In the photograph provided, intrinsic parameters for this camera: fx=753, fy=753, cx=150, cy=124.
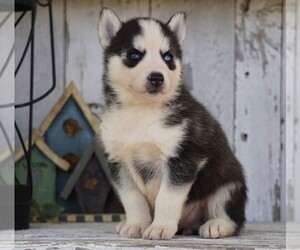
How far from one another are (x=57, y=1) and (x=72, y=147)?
0.71 metres

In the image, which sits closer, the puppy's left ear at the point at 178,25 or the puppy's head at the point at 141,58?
the puppy's head at the point at 141,58

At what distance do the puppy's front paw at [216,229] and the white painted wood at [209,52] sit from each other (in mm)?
1091

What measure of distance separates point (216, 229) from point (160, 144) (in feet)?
1.09

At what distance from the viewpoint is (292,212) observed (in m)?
3.51

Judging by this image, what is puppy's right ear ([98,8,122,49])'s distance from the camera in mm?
2555

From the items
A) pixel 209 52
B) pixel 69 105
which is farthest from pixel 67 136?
pixel 209 52

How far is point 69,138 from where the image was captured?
350 cm

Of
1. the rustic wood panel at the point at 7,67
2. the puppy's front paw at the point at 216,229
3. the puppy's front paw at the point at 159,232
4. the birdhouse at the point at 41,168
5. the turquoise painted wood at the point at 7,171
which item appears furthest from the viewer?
the rustic wood panel at the point at 7,67

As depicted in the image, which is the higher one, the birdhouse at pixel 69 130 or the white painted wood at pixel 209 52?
the white painted wood at pixel 209 52

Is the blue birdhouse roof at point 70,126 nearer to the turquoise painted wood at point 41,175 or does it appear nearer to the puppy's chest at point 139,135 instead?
the turquoise painted wood at point 41,175

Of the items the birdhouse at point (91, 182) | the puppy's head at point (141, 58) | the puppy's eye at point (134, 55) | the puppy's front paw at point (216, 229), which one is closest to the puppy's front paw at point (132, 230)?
the puppy's front paw at point (216, 229)

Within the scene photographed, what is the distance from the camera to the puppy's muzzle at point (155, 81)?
234 cm

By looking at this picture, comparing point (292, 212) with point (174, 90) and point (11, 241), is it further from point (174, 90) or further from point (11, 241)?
point (11, 241)

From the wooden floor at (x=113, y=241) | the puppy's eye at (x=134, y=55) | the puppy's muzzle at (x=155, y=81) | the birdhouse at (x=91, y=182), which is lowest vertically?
the wooden floor at (x=113, y=241)
